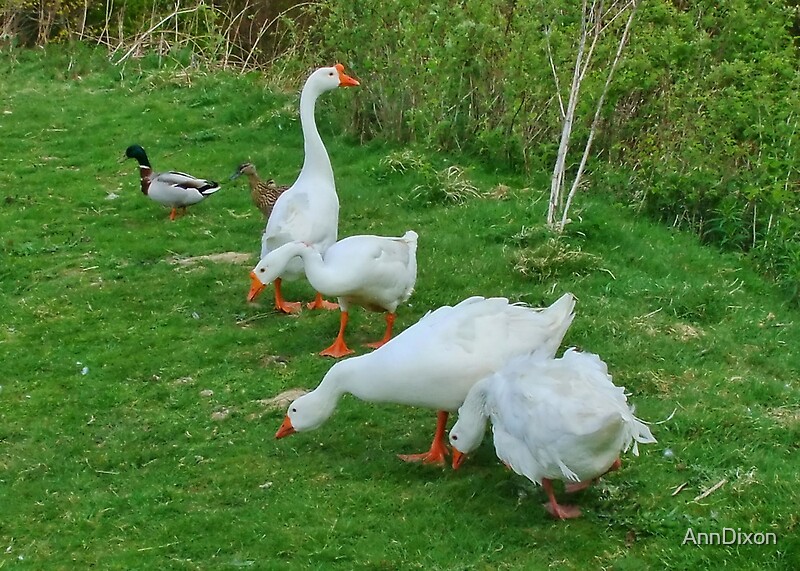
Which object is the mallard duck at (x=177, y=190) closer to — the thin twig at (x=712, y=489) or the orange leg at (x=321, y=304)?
the orange leg at (x=321, y=304)

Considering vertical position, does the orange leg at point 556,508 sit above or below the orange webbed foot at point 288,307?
above

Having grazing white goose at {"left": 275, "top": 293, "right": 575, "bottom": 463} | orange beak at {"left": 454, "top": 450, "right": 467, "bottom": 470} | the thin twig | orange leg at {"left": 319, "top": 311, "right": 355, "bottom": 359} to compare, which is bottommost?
orange leg at {"left": 319, "top": 311, "right": 355, "bottom": 359}

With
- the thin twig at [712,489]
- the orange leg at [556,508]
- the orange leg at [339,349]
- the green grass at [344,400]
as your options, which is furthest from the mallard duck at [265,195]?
the thin twig at [712,489]

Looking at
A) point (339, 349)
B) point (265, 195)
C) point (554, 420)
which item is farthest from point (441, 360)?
point (265, 195)

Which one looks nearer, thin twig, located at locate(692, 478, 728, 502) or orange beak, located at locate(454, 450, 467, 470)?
thin twig, located at locate(692, 478, 728, 502)

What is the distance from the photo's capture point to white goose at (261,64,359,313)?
22.2 feet

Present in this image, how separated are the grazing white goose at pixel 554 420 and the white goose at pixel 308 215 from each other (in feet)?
7.72

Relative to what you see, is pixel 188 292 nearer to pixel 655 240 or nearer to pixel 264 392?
pixel 264 392


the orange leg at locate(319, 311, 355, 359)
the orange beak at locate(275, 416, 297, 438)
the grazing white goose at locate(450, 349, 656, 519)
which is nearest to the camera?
the grazing white goose at locate(450, 349, 656, 519)

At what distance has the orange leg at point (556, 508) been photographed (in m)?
4.30

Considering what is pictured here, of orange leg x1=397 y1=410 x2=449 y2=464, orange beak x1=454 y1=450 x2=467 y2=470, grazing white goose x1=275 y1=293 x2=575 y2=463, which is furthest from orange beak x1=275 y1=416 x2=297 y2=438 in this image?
orange beak x1=454 y1=450 x2=467 y2=470

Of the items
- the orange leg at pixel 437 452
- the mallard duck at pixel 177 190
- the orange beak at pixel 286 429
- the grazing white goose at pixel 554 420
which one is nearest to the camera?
the grazing white goose at pixel 554 420

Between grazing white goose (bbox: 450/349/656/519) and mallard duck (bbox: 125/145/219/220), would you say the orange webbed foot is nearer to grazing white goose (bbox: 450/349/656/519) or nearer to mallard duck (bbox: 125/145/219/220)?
mallard duck (bbox: 125/145/219/220)

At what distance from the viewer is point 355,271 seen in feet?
19.4
